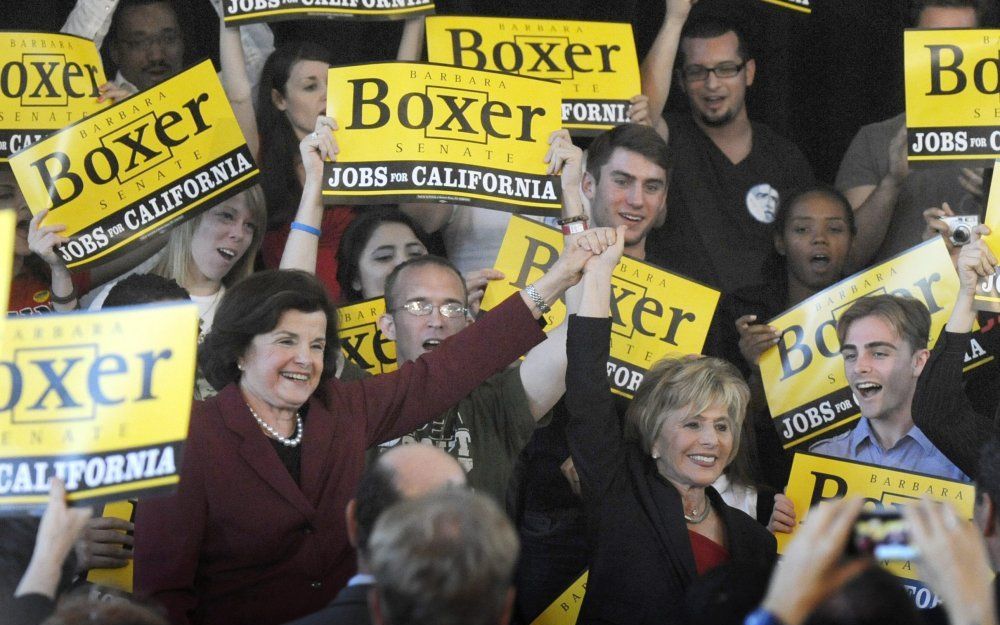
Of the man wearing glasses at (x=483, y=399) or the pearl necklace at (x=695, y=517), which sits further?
the man wearing glasses at (x=483, y=399)

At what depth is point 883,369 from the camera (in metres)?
4.35

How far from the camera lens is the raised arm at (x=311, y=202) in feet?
13.8

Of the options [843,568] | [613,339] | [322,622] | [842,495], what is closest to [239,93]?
[613,339]

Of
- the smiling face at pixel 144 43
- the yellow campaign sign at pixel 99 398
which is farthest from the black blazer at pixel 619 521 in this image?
the smiling face at pixel 144 43

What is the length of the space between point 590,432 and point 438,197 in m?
0.98

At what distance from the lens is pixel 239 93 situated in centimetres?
486

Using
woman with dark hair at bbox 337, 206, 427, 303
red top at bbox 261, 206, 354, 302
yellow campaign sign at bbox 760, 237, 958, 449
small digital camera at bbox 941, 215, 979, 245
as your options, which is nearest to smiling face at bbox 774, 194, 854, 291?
yellow campaign sign at bbox 760, 237, 958, 449

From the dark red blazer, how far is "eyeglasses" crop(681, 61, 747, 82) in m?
2.42

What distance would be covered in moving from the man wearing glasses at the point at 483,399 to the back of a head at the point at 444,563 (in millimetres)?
1661

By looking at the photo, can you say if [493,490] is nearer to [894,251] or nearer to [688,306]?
[688,306]

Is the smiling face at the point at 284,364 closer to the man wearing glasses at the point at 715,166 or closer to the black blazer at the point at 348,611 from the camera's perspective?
the black blazer at the point at 348,611

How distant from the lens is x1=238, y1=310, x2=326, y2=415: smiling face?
347 centimetres

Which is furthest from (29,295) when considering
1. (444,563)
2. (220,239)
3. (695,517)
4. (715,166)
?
(444,563)

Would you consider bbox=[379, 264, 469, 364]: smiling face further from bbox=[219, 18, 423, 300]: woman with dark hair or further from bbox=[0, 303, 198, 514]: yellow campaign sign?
bbox=[0, 303, 198, 514]: yellow campaign sign
